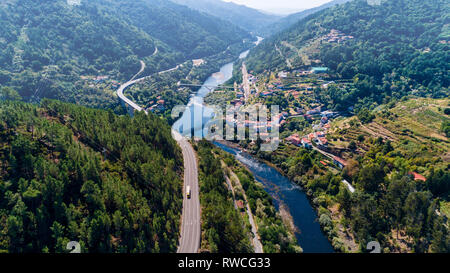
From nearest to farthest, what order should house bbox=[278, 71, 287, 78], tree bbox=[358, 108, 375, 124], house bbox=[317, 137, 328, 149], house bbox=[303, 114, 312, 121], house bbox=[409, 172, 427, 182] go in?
house bbox=[409, 172, 427, 182] → house bbox=[317, 137, 328, 149] → tree bbox=[358, 108, 375, 124] → house bbox=[303, 114, 312, 121] → house bbox=[278, 71, 287, 78]

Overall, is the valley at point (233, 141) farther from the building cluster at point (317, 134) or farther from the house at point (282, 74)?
the house at point (282, 74)

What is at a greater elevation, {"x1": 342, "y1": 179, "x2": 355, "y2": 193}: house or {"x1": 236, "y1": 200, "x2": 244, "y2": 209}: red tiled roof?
{"x1": 342, "y1": 179, "x2": 355, "y2": 193}: house

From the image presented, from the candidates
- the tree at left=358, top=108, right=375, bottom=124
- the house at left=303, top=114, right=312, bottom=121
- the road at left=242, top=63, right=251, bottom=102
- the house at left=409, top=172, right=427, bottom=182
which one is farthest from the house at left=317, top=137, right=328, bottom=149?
the road at left=242, top=63, right=251, bottom=102

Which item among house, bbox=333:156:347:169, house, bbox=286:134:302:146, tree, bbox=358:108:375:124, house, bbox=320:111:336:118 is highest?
tree, bbox=358:108:375:124

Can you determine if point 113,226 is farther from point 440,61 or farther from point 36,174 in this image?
point 440,61

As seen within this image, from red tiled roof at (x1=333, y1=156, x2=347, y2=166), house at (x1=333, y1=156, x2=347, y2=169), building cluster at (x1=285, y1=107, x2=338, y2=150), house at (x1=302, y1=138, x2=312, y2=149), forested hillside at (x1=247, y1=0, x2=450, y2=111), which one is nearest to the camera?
house at (x1=333, y1=156, x2=347, y2=169)

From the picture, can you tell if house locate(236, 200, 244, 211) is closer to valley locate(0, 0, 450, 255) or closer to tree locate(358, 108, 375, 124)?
valley locate(0, 0, 450, 255)

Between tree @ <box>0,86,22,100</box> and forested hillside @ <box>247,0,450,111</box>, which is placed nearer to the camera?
tree @ <box>0,86,22,100</box>

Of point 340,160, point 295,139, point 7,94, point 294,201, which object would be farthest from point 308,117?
point 7,94
